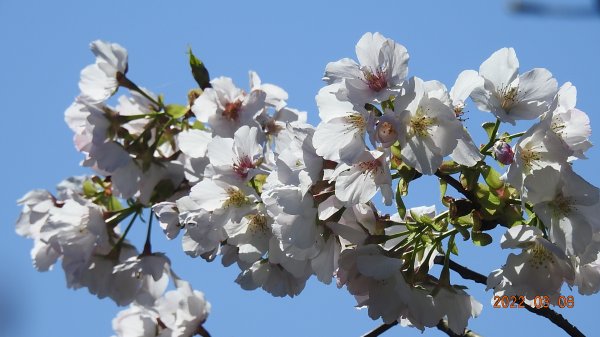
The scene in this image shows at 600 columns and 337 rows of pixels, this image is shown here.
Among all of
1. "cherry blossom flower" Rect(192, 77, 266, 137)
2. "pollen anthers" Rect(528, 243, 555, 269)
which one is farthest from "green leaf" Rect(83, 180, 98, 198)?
"pollen anthers" Rect(528, 243, 555, 269)

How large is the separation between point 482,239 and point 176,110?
172cm

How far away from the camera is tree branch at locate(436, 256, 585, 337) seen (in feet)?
9.25

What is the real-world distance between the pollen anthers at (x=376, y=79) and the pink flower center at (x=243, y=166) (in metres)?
0.62

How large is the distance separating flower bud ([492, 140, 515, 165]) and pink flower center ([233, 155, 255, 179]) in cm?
84

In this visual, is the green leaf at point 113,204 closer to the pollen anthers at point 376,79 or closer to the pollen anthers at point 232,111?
the pollen anthers at point 232,111

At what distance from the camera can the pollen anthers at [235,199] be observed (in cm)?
280

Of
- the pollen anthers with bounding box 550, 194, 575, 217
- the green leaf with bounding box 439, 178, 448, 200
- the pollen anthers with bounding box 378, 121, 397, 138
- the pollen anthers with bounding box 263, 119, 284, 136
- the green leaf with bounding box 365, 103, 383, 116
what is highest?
the pollen anthers with bounding box 263, 119, 284, 136

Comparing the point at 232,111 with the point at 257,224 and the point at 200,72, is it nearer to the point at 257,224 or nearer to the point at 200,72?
the point at 200,72

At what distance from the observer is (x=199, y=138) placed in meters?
3.55

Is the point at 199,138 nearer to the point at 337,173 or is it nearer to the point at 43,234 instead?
the point at 43,234

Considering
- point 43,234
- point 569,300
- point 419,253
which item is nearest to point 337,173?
point 419,253

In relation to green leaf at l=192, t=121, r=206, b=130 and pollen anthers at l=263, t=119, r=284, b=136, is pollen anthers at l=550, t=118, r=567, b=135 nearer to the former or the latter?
pollen anthers at l=263, t=119, r=284, b=136

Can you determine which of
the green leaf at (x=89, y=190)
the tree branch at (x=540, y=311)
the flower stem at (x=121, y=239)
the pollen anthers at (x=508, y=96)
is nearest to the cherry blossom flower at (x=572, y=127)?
the pollen anthers at (x=508, y=96)

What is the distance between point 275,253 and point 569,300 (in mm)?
1020
